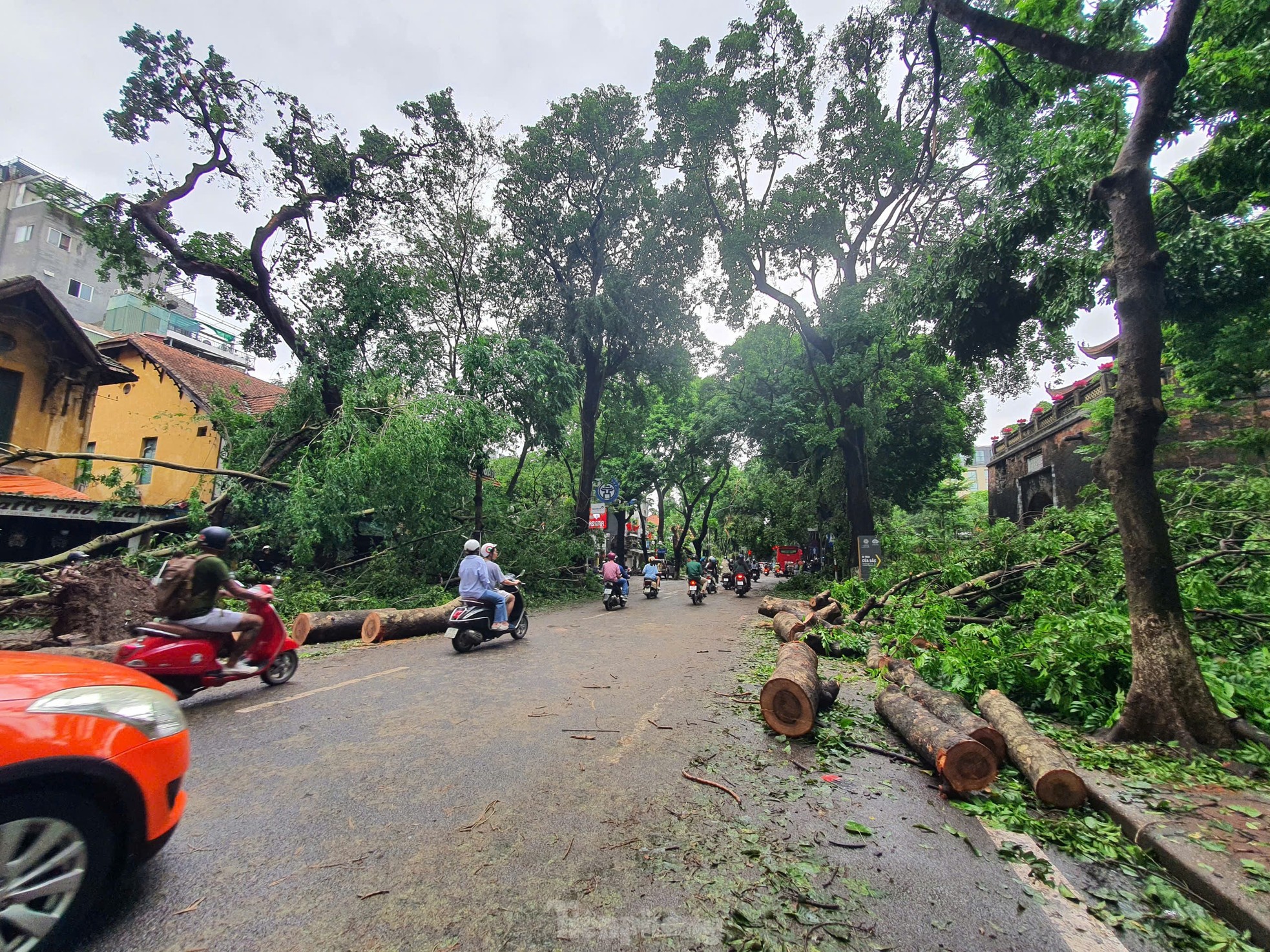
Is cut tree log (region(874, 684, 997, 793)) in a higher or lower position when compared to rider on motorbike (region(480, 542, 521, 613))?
lower

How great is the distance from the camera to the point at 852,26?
51.1 feet

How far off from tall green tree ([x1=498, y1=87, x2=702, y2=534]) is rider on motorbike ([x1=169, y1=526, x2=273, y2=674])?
1516 cm

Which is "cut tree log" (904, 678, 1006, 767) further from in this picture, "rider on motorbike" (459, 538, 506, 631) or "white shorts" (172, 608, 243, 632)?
"white shorts" (172, 608, 243, 632)

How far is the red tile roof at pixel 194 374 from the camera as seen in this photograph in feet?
62.3

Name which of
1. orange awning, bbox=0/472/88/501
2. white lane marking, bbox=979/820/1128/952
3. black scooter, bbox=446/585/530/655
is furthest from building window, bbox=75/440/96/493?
white lane marking, bbox=979/820/1128/952

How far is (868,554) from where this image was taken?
16.4 m

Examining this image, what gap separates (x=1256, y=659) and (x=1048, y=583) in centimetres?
320

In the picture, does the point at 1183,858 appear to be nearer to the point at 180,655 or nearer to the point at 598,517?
the point at 180,655

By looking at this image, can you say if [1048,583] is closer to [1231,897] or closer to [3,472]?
[1231,897]

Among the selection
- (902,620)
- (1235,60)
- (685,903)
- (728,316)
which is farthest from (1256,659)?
(728,316)

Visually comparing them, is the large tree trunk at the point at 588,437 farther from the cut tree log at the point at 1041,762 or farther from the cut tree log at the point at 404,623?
the cut tree log at the point at 1041,762

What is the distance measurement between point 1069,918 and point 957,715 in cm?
210

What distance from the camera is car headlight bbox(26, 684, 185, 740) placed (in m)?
2.25

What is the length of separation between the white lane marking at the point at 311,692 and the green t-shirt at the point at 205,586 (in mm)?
992
